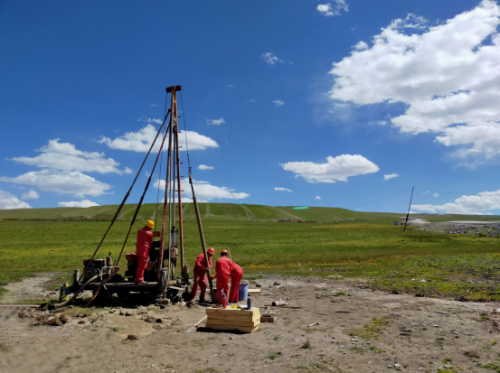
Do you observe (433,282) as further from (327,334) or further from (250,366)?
(250,366)

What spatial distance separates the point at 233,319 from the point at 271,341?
4.71ft

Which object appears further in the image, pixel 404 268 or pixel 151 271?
pixel 404 268

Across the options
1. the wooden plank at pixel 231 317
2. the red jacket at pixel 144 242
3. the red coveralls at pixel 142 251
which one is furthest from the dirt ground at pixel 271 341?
the red jacket at pixel 144 242

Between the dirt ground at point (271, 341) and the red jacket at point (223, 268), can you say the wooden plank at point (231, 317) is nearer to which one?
the dirt ground at point (271, 341)

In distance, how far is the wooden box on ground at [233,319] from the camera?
10977 millimetres

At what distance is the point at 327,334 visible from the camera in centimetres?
1088

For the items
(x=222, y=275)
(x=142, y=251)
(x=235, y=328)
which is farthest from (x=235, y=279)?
(x=142, y=251)

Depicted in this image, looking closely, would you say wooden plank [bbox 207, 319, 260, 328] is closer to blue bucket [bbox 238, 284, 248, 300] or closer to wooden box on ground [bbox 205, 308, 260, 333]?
wooden box on ground [bbox 205, 308, 260, 333]

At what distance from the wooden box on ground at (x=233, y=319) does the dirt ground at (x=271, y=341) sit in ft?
0.86

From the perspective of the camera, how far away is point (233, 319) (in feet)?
36.6

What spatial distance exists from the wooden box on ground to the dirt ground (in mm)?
263

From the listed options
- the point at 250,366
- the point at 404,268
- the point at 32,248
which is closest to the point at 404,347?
the point at 250,366

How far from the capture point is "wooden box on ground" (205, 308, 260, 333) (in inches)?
432

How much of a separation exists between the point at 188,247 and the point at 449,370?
3696cm
